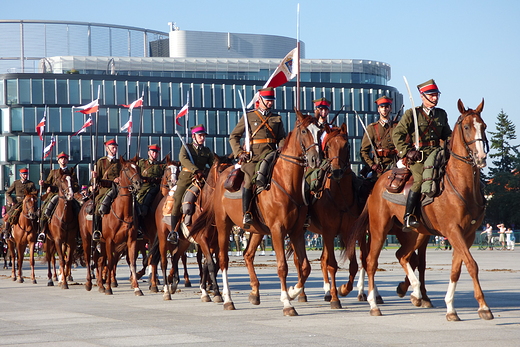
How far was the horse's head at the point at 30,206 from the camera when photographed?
998 inches

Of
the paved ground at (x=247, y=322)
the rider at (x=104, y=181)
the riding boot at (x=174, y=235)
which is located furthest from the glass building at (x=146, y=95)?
the paved ground at (x=247, y=322)

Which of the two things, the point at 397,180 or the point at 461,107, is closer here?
the point at 461,107

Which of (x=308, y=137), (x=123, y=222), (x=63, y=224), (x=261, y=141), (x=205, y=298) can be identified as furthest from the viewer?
(x=63, y=224)

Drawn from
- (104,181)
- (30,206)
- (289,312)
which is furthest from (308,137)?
(30,206)

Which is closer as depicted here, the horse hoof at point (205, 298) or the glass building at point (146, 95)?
the horse hoof at point (205, 298)

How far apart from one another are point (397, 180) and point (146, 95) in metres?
75.8

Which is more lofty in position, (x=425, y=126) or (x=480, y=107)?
(x=480, y=107)

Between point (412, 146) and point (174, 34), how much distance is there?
327 ft

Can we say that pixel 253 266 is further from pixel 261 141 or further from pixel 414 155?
pixel 414 155

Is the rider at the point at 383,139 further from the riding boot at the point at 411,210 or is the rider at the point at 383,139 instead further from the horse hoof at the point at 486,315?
the horse hoof at the point at 486,315

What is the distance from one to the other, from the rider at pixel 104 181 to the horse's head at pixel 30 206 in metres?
5.20

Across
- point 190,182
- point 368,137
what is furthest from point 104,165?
point 368,137

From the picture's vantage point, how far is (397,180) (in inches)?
515

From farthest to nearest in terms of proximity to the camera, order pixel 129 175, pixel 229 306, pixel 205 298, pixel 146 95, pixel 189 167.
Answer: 1. pixel 146 95
2. pixel 129 175
3. pixel 189 167
4. pixel 205 298
5. pixel 229 306
